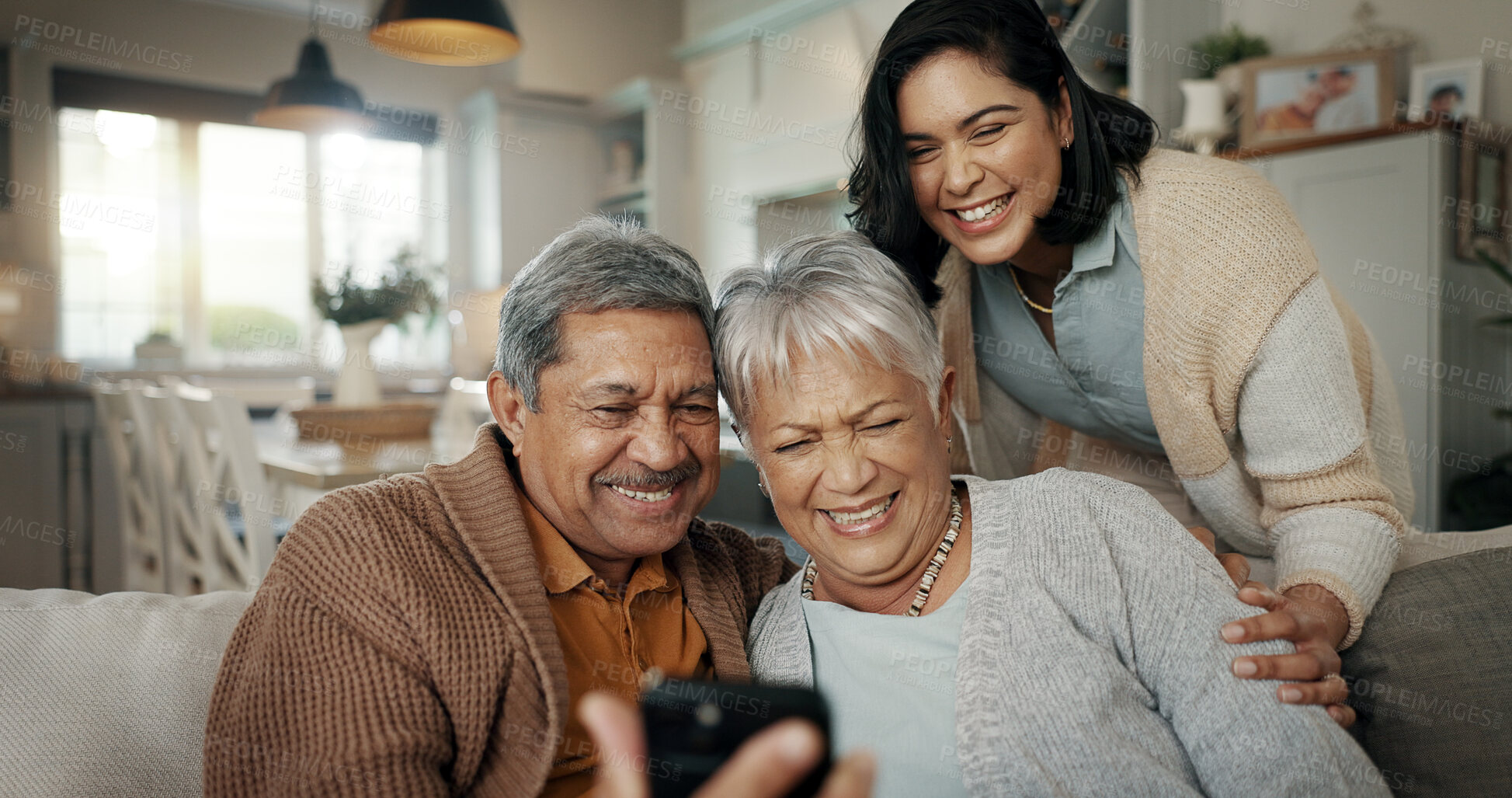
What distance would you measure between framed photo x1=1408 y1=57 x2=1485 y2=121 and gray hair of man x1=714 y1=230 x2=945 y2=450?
2775 mm

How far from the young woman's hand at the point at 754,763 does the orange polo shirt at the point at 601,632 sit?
0.49 metres

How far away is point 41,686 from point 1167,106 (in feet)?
12.6

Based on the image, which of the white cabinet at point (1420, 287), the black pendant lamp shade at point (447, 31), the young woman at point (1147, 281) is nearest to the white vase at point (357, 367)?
the black pendant lamp shade at point (447, 31)

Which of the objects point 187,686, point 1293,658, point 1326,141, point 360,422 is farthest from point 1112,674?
point 1326,141

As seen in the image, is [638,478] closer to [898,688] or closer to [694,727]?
[898,688]

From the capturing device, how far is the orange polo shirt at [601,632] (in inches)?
45.6

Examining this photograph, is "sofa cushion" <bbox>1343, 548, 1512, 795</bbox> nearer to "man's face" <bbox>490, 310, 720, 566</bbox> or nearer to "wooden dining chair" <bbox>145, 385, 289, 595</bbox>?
"man's face" <bbox>490, 310, 720, 566</bbox>

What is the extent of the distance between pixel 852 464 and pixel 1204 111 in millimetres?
3007

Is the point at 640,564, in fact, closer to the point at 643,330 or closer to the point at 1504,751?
the point at 643,330

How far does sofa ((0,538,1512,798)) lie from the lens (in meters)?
1.12

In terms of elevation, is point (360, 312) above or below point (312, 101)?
below

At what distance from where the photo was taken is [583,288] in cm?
123

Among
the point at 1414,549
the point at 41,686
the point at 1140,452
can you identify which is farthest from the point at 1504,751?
the point at 41,686

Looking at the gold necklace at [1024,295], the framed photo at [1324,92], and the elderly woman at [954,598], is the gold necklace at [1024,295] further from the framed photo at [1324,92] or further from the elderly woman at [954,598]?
the framed photo at [1324,92]
